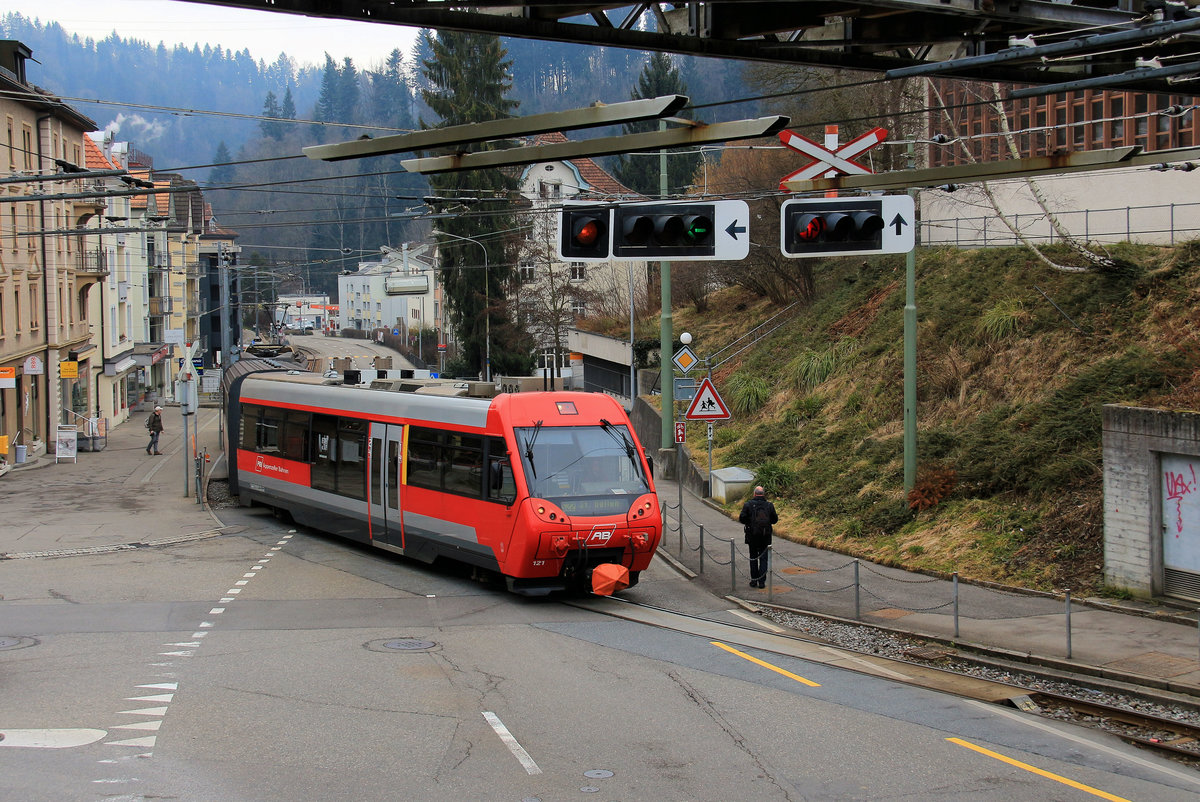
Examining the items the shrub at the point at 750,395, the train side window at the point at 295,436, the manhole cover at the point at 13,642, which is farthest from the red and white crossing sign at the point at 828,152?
the shrub at the point at 750,395

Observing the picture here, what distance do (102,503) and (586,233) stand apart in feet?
68.2

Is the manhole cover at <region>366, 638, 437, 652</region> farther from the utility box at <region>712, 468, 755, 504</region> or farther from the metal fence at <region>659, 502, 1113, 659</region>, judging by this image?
the utility box at <region>712, 468, 755, 504</region>

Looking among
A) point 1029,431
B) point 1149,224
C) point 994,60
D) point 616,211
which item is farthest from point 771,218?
point 994,60

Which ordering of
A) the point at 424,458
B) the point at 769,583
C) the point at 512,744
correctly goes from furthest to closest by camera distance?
the point at 424,458, the point at 769,583, the point at 512,744

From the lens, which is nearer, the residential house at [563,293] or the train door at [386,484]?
the train door at [386,484]

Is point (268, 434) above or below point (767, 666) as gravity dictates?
above

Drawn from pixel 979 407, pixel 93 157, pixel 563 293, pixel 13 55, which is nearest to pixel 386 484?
pixel 979 407

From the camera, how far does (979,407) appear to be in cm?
2189

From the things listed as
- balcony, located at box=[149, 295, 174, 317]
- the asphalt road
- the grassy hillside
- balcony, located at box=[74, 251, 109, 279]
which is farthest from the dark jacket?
balcony, located at box=[149, 295, 174, 317]

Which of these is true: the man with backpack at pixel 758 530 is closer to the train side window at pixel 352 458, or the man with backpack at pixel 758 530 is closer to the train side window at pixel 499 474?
the train side window at pixel 499 474

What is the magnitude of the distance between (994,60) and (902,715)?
588 cm

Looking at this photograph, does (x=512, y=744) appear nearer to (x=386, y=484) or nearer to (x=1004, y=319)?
(x=386, y=484)

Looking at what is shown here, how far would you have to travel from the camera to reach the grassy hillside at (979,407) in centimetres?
1712

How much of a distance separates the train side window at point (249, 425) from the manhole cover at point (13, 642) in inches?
426
